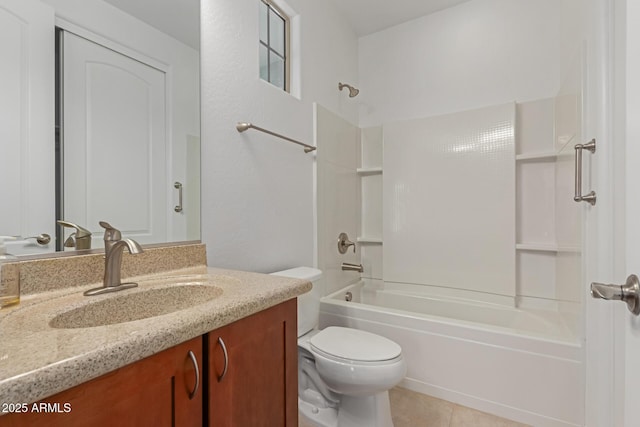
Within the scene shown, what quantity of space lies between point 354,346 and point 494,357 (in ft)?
2.62

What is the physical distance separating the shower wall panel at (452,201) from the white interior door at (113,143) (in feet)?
6.18

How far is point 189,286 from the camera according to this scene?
38.5 inches

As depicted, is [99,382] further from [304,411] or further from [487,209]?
[487,209]

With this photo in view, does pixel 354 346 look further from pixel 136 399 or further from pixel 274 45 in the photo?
pixel 274 45

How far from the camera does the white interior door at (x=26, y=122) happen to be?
766 millimetres

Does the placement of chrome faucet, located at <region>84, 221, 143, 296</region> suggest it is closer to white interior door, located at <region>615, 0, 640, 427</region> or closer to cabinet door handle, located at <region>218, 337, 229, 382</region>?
cabinet door handle, located at <region>218, 337, 229, 382</region>

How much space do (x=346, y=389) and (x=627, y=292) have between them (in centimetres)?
111

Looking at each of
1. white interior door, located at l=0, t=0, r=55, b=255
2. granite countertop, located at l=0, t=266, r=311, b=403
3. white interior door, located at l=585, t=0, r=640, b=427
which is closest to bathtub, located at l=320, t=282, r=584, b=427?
white interior door, located at l=585, t=0, r=640, b=427

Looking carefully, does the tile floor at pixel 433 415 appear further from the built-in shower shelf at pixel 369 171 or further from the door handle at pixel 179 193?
the built-in shower shelf at pixel 369 171

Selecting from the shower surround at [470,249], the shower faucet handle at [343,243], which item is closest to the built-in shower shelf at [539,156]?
the shower surround at [470,249]

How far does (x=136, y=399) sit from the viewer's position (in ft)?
1.75

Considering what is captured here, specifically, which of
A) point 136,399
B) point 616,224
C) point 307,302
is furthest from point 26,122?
point 616,224

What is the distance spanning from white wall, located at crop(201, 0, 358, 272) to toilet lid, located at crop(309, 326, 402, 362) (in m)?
0.49

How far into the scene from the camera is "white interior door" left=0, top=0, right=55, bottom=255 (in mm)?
766
